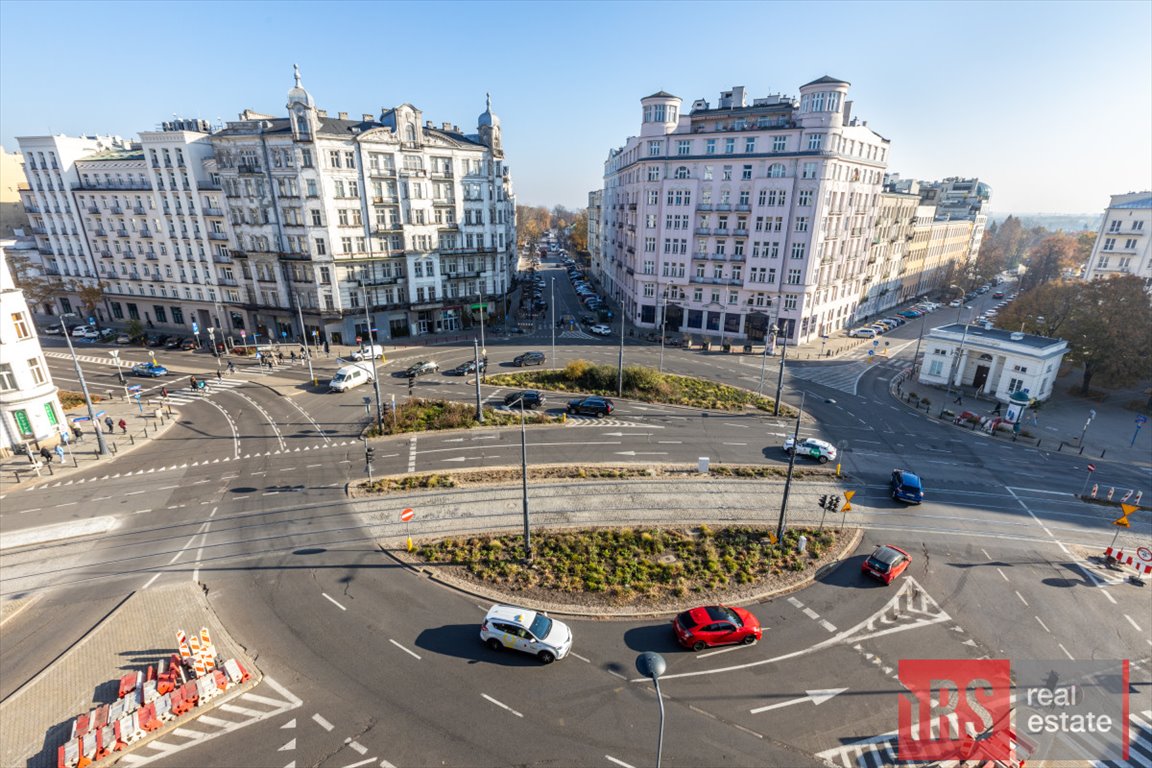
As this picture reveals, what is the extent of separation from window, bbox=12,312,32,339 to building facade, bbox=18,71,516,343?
82.3 ft

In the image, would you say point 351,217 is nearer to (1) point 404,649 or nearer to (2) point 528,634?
Answer: (1) point 404,649

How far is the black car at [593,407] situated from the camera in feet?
150

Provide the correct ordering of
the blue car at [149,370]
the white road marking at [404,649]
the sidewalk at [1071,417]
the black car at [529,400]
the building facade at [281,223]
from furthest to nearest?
the building facade at [281,223], the blue car at [149,370], the black car at [529,400], the sidewalk at [1071,417], the white road marking at [404,649]

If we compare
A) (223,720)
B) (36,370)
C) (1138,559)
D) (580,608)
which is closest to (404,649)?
(223,720)

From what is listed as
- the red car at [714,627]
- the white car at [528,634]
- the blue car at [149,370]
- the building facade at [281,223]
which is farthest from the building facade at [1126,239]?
the blue car at [149,370]

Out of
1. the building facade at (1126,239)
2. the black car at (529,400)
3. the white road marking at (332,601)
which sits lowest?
the white road marking at (332,601)

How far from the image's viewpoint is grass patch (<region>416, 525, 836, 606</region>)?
24.2 metres

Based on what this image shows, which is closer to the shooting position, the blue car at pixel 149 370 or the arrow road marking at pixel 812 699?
the arrow road marking at pixel 812 699

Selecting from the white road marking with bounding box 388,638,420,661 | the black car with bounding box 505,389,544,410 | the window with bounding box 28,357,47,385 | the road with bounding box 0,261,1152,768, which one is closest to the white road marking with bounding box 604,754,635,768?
the road with bounding box 0,261,1152,768

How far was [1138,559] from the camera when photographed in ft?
85.7

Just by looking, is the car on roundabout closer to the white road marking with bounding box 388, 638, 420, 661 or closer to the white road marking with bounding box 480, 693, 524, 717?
the white road marking with bounding box 480, 693, 524, 717

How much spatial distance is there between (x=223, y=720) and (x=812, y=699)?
21.4 m

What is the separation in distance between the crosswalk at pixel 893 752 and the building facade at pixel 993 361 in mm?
43697

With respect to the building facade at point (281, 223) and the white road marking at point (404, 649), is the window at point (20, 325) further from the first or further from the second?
the white road marking at point (404, 649)
